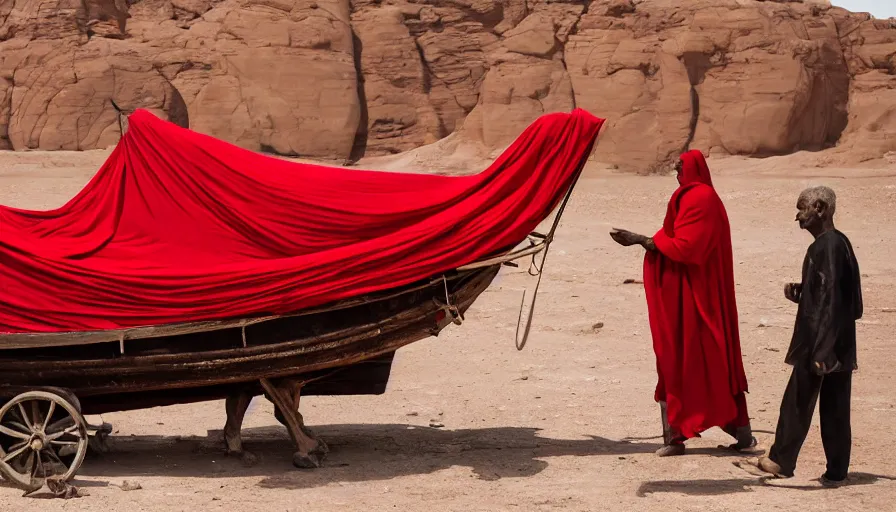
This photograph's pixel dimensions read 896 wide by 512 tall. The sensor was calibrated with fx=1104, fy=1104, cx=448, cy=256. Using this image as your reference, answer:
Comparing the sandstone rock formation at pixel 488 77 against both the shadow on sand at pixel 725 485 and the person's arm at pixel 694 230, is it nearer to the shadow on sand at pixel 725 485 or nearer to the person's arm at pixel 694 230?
the person's arm at pixel 694 230

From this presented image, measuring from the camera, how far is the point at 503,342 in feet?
34.1

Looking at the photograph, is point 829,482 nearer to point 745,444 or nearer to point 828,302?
point 745,444

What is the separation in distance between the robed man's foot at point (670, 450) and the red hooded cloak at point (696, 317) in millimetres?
94

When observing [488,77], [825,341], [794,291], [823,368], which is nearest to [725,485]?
[823,368]

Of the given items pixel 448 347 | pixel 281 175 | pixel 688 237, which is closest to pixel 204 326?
pixel 281 175

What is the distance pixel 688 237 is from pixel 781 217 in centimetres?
1372

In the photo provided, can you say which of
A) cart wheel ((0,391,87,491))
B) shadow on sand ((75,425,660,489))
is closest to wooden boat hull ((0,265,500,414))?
cart wheel ((0,391,87,491))

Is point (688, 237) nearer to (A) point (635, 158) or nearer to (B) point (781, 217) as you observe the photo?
(B) point (781, 217)

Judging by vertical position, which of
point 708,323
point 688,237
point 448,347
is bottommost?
point 448,347

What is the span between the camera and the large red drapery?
6.03 m

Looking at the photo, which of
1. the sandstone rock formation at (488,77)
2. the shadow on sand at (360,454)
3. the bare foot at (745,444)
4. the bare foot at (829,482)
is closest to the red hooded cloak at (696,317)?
the bare foot at (745,444)

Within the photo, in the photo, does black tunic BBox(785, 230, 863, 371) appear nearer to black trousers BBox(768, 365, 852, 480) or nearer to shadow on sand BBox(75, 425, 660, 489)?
black trousers BBox(768, 365, 852, 480)

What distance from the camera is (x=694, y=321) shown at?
6.32 metres

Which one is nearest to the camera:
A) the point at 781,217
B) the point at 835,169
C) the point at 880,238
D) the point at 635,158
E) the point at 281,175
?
the point at 281,175
